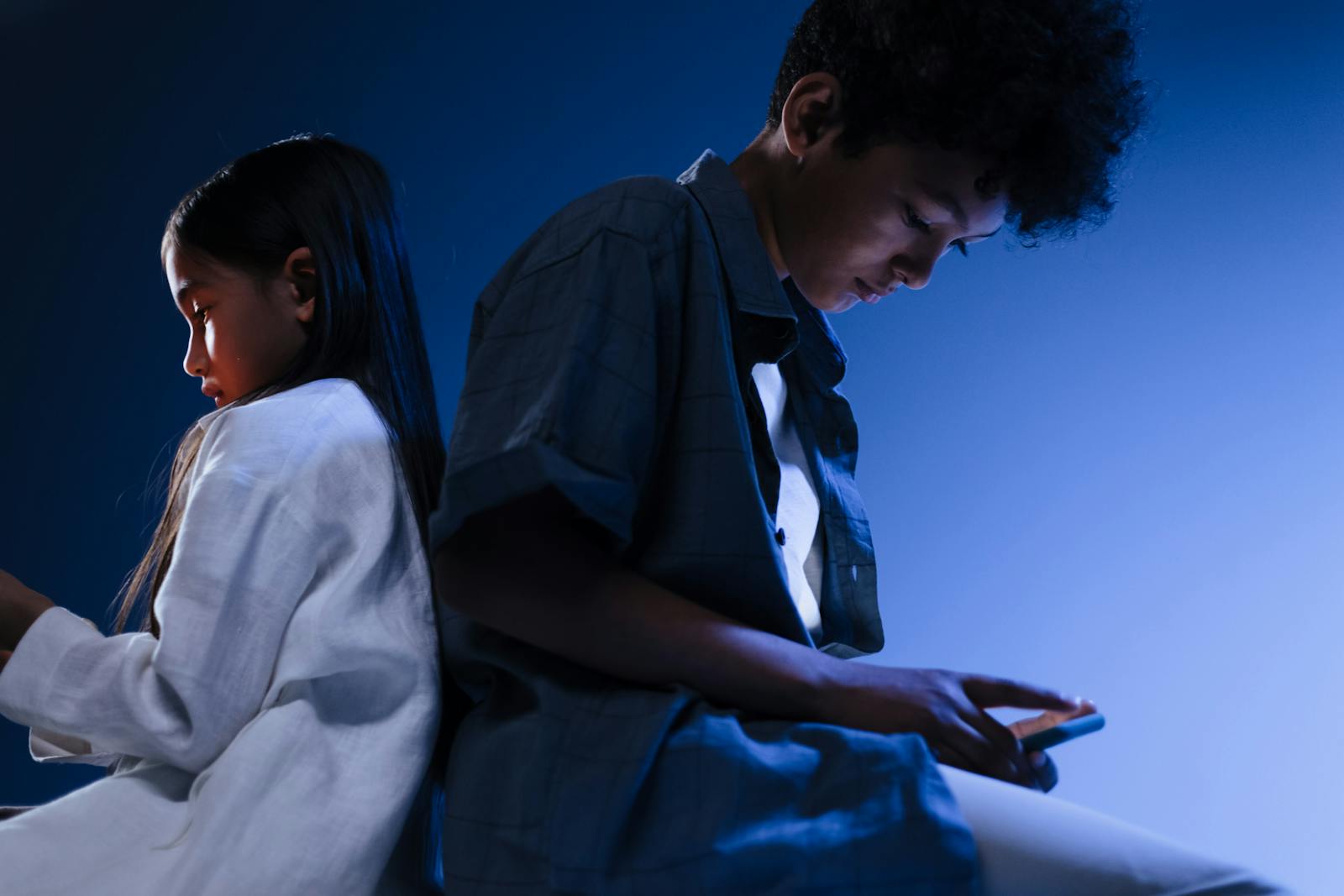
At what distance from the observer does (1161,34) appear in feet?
5.35

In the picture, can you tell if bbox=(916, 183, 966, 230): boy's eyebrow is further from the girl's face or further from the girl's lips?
the girl's face

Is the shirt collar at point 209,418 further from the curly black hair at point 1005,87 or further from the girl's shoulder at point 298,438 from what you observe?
the curly black hair at point 1005,87

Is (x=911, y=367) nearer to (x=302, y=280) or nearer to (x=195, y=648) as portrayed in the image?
(x=302, y=280)

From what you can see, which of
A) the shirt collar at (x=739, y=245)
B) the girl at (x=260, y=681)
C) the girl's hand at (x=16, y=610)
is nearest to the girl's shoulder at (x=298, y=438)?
the girl at (x=260, y=681)

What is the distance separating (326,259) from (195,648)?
326 millimetres

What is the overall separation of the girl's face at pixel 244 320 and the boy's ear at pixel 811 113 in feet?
1.10

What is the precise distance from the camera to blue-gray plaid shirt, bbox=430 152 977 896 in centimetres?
47

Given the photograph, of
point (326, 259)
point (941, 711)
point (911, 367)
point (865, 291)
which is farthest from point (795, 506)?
point (911, 367)

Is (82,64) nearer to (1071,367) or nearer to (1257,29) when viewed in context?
(1071,367)

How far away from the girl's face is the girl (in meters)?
0.08

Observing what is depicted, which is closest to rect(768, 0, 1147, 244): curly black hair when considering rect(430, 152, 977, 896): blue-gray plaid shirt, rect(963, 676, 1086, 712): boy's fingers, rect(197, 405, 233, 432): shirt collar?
rect(430, 152, 977, 896): blue-gray plaid shirt

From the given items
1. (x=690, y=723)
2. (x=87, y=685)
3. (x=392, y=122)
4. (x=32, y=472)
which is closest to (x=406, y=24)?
(x=392, y=122)

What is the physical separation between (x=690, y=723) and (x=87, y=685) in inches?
12.2

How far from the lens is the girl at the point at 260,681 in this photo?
0.56 m
